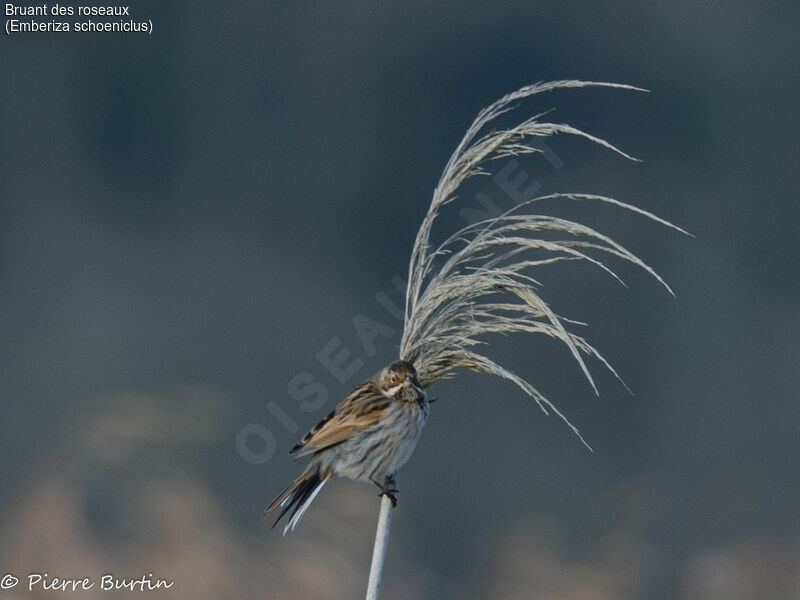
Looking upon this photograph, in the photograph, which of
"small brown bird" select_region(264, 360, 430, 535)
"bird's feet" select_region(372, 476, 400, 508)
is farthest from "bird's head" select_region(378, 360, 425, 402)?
"bird's feet" select_region(372, 476, 400, 508)

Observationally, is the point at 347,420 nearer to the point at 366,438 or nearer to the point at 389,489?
the point at 366,438

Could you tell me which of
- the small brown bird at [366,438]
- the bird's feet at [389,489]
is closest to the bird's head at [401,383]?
the small brown bird at [366,438]

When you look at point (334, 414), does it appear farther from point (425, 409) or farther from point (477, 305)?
point (477, 305)

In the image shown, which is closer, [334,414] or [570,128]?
[570,128]

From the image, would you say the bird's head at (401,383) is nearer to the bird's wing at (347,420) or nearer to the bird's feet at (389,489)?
the bird's wing at (347,420)

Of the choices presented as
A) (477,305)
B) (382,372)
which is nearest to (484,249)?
(477,305)

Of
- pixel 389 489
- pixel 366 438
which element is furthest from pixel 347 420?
pixel 389 489

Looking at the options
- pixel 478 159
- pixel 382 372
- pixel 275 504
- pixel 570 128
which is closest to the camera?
pixel 570 128
